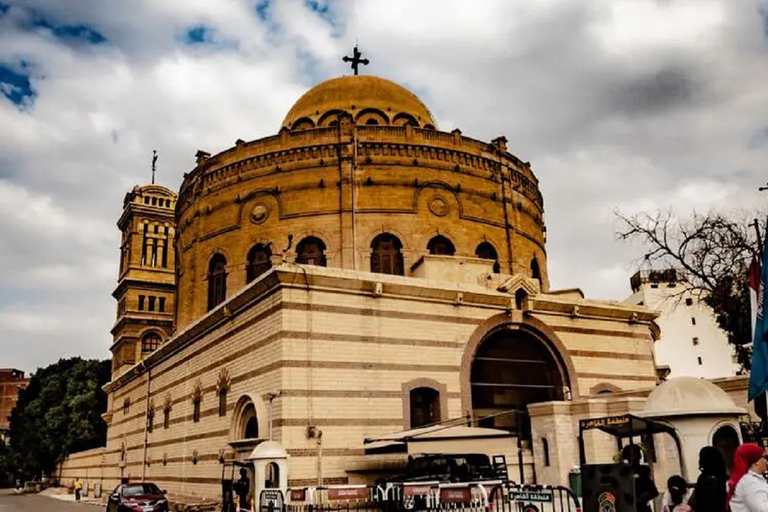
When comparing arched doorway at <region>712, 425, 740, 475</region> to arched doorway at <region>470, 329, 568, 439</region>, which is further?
arched doorway at <region>470, 329, 568, 439</region>

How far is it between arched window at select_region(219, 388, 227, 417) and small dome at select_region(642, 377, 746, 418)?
551 inches

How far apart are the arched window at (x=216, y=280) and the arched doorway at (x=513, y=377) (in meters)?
11.5

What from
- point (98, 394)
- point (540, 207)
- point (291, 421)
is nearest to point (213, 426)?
point (291, 421)

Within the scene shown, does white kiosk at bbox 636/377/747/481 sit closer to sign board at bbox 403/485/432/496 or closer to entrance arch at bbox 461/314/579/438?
sign board at bbox 403/485/432/496

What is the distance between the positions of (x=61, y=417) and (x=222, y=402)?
43.7 m

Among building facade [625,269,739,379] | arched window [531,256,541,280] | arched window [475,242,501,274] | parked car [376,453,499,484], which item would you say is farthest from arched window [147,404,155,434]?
building facade [625,269,739,379]

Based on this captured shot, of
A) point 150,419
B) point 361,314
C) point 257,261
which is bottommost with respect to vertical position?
point 150,419

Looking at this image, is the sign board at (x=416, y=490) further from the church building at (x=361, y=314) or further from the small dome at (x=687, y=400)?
the small dome at (x=687, y=400)

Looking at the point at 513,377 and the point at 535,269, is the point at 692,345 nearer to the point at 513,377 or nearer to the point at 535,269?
the point at 535,269

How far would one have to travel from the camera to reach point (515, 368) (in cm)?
2798

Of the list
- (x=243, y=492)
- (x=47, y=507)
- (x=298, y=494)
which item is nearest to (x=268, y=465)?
(x=243, y=492)

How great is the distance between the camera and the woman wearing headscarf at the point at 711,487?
6586 mm

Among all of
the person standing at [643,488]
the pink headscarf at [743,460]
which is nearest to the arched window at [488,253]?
the person standing at [643,488]

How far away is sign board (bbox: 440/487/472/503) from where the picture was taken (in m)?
14.7
